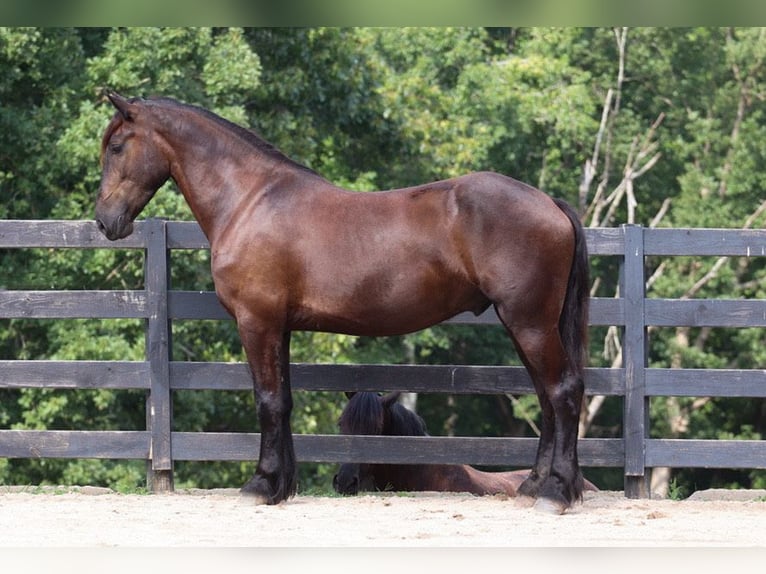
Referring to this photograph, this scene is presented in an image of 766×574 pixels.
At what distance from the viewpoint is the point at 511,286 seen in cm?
475

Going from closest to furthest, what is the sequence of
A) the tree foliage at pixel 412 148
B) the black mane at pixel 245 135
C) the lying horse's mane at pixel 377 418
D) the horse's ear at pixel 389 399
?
the black mane at pixel 245 135, the lying horse's mane at pixel 377 418, the horse's ear at pixel 389 399, the tree foliage at pixel 412 148

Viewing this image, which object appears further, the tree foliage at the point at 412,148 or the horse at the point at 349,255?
the tree foliage at the point at 412,148

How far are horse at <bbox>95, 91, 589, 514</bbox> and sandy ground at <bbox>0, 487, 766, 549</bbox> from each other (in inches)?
10.9

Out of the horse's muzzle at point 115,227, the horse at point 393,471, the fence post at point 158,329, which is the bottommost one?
the horse at point 393,471

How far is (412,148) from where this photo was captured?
52.5 feet

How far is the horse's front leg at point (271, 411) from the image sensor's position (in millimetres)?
5070

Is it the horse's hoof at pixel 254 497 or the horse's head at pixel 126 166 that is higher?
the horse's head at pixel 126 166

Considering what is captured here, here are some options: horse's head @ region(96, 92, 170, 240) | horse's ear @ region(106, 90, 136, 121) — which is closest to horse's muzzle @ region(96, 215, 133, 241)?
horse's head @ region(96, 92, 170, 240)

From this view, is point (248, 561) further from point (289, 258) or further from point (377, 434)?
point (377, 434)

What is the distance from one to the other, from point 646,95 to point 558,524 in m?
19.3

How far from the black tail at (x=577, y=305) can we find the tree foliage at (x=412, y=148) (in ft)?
13.3

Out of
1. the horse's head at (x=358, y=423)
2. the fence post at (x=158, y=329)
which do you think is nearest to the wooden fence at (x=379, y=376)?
the fence post at (x=158, y=329)

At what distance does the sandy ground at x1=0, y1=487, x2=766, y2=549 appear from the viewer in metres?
3.91

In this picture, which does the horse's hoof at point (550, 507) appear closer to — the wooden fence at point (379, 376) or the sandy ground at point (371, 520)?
the sandy ground at point (371, 520)
